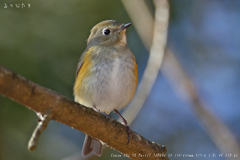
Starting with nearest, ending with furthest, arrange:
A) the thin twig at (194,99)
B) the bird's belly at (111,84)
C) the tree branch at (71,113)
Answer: the tree branch at (71,113), the thin twig at (194,99), the bird's belly at (111,84)

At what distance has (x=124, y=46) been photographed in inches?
171

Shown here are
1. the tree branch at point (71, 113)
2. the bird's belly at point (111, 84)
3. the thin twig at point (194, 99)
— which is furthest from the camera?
the bird's belly at point (111, 84)

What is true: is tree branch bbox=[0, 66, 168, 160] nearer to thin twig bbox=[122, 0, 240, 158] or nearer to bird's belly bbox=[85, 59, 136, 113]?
thin twig bbox=[122, 0, 240, 158]

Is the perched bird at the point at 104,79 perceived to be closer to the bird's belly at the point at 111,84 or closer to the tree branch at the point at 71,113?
the bird's belly at the point at 111,84

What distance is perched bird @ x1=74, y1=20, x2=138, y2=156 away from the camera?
12.7 feet

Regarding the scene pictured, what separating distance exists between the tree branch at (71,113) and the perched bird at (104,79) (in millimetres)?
397

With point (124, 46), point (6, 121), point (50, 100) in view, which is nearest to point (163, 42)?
point (124, 46)

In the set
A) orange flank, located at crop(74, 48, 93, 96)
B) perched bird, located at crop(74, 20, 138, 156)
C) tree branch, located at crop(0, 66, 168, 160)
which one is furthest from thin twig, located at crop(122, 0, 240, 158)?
orange flank, located at crop(74, 48, 93, 96)

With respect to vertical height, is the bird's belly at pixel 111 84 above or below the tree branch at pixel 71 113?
above

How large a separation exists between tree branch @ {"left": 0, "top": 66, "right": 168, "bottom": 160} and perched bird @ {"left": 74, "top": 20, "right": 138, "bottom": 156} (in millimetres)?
397

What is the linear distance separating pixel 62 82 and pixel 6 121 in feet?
3.49

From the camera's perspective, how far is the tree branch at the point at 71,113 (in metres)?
2.18

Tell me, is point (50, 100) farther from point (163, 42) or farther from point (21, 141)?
point (21, 141)

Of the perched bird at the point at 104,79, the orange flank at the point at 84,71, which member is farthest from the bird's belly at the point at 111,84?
the orange flank at the point at 84,71
